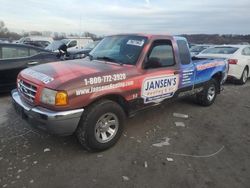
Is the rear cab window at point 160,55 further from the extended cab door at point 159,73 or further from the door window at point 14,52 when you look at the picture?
the door window at point 14,52

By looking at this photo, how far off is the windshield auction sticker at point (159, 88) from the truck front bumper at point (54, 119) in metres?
1.43

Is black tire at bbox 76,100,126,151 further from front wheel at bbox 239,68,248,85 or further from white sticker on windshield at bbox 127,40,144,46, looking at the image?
front wheel at bbox 239,68,248,85

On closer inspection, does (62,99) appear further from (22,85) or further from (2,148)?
(2,148)

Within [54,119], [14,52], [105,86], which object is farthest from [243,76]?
[54,119]

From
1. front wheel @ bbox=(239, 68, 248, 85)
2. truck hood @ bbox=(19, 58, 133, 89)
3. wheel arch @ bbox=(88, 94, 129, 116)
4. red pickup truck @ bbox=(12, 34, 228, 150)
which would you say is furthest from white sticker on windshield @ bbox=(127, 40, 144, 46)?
front wheel @ bbox=(239, 68, 248, 85)

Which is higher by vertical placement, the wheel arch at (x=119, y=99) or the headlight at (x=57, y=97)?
the headlight at (x=57, y=97)

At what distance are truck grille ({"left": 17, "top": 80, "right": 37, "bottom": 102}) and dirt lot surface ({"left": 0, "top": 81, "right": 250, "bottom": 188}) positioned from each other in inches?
33.9

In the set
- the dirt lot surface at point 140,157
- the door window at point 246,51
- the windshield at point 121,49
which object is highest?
the windshield at point 121,49

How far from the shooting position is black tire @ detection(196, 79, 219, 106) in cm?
692

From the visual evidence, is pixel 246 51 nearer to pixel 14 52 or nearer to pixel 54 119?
pixel 14 52

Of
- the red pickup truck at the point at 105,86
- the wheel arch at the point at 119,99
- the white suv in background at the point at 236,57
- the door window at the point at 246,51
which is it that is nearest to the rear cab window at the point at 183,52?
the red pickup truck at the point at 105,86

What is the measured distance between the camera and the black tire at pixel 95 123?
13.1 ft

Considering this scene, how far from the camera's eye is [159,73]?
5.01m

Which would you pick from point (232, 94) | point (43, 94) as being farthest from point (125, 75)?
point (232, 94)
